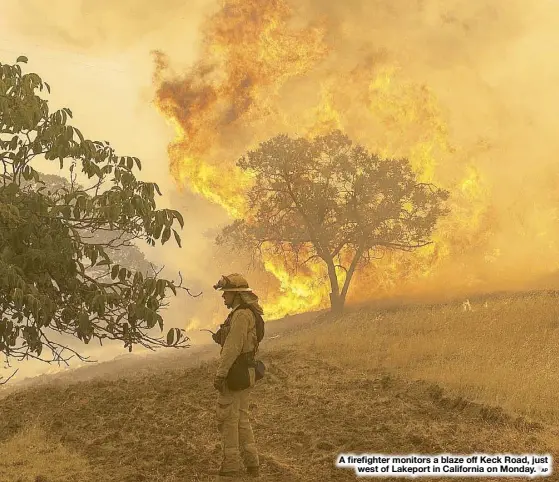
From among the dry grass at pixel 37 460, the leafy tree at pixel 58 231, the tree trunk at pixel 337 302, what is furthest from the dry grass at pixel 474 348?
the leafy tree at pixel 58 231

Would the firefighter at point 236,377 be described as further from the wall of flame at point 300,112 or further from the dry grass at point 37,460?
the wall of flame at point 300,112

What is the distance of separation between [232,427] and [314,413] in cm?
376

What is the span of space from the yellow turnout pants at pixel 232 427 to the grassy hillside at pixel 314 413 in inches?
15.0

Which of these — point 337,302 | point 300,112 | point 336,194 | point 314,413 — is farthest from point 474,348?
point 300,112

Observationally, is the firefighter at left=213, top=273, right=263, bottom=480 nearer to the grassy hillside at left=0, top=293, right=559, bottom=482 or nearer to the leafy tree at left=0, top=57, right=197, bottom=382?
the grassy hillside at left=0, top=293, right=559, bottom=482

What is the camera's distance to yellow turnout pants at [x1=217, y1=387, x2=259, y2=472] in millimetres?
7824

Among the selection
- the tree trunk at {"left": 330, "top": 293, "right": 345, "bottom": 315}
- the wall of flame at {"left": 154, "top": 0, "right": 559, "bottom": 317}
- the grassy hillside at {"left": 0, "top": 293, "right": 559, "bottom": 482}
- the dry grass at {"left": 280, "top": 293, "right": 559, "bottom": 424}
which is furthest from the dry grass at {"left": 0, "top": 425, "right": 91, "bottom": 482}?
the wall of flame at {"left": 154, "top": 0, "right": 559, "bottom": 317}

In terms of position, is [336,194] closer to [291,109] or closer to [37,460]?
[291,109]

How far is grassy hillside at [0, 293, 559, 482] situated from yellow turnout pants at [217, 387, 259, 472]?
0.38 metres

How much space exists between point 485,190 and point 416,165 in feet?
23.5

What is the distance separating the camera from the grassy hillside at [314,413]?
8781mm

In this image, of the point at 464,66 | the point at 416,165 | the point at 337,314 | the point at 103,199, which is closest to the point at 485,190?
the point at 416,165

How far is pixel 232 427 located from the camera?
7.84 m

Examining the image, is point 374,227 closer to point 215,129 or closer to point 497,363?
point 215,129
